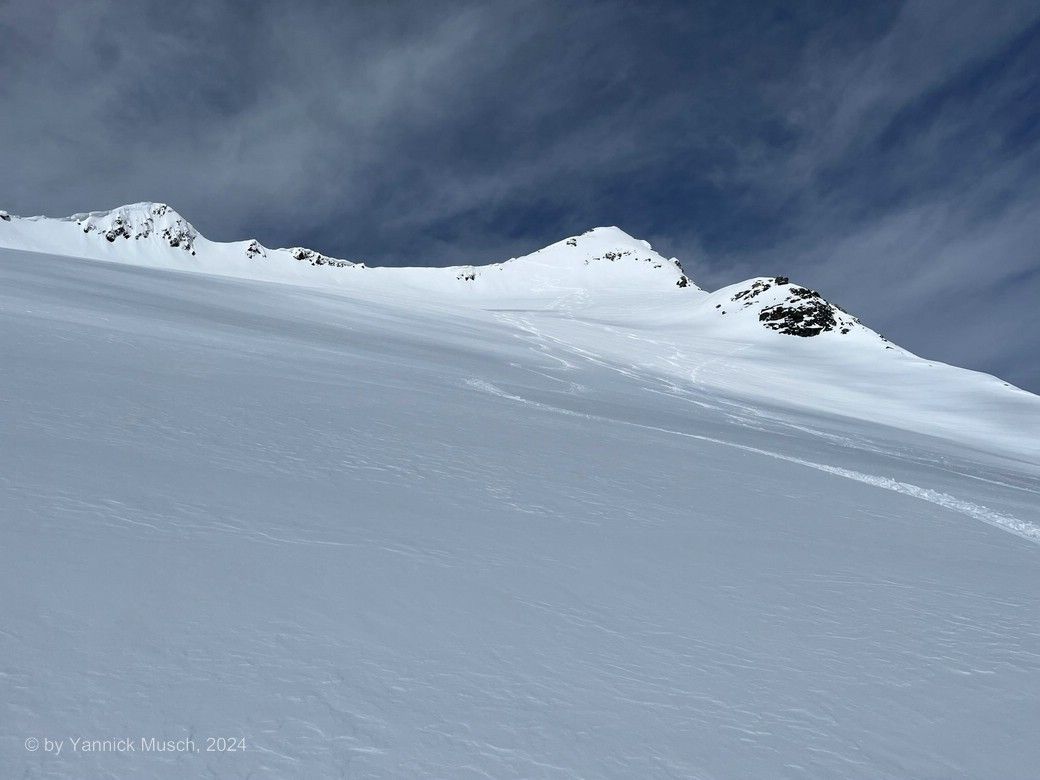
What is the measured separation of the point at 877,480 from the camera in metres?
10.8

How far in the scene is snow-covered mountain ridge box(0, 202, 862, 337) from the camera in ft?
224

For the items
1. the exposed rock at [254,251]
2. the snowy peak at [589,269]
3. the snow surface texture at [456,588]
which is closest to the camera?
the snow surface texture at [456,588]

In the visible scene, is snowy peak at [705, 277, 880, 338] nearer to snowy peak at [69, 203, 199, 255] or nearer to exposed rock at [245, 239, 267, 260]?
exposed rock at [245, 239, 267, 260]

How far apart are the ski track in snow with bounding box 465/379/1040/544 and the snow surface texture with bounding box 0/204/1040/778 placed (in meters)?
0.14

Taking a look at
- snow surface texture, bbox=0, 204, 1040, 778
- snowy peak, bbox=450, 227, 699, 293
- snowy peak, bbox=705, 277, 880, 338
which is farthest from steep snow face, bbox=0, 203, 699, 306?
snow surface texture, bbox=0, 204, 1040, 778

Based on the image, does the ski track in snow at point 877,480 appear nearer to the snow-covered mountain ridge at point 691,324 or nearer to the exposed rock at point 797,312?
the snow-covered mountain ridge at point 691,324

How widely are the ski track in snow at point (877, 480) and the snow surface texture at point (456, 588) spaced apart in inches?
5.5

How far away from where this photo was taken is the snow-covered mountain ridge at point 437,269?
224 ft

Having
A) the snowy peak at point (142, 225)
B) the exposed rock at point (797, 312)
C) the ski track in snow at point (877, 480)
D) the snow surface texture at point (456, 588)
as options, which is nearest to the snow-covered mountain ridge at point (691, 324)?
the exposed rock at point (797, 312)

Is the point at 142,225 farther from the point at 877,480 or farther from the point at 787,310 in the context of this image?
the point at 877,480

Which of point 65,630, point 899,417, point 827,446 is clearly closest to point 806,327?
point 899,417

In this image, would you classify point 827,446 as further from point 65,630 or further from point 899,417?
point 899,417

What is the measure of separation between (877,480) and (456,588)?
9.46m

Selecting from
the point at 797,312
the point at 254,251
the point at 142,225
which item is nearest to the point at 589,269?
the point at 797,312
